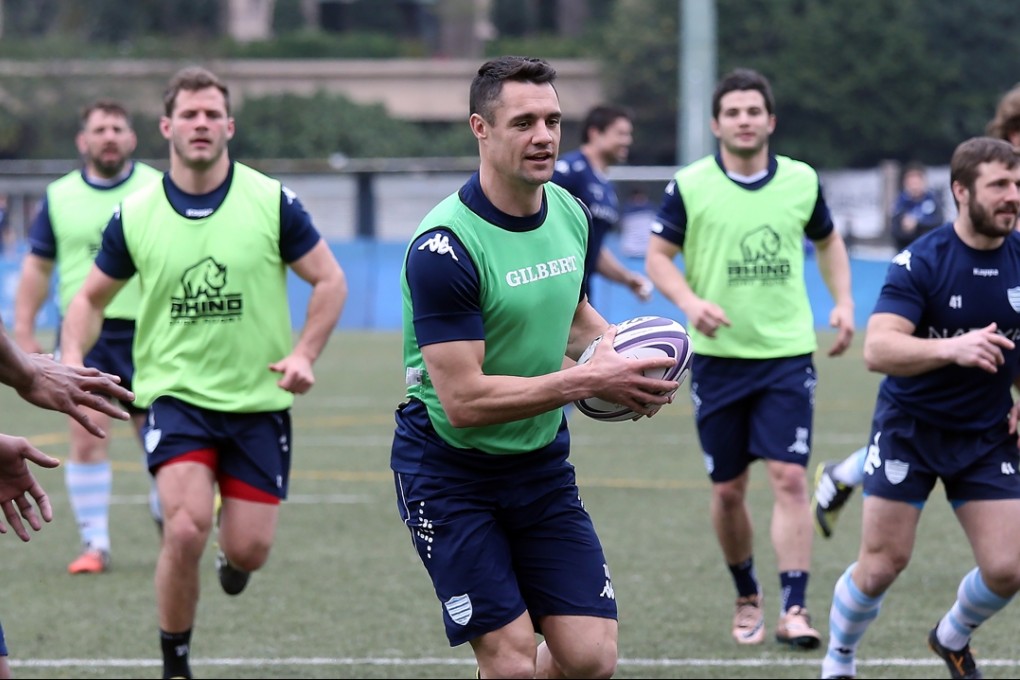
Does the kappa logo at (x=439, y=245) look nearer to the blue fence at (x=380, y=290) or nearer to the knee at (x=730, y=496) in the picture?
the knee at (x=730, y=496)

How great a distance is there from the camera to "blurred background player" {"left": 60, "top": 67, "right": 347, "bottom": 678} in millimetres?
6770

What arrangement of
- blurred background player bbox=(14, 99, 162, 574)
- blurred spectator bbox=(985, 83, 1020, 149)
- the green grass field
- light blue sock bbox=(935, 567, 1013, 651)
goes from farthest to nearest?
blurred background player bbox=(14, 99, 162, 574), blurred spectator bbox=(985, 83, 1020, 149), the green grass field, light blue sock bbox=(935, 567, 1013, 651)

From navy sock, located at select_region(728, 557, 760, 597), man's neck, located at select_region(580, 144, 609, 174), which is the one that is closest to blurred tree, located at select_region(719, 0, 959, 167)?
man's neck, located at select_region(580, 144, 609, 174)

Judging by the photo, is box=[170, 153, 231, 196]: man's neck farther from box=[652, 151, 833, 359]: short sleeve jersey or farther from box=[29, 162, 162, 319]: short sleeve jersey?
box=[29, 162, 162, 319]: short sleeve jersey

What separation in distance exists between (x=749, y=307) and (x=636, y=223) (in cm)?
1708

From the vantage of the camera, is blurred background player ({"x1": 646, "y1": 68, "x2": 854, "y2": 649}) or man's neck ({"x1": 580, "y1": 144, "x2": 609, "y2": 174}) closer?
blurred background player ({"x1": 646, "y1": 68, "x2": 854, "y2": 649})

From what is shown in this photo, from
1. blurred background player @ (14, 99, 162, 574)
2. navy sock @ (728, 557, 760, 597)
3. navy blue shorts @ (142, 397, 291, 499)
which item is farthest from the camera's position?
blurred background player @ (14, 99, 162, 574)

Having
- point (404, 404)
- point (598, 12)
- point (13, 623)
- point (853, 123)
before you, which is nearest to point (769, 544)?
point (13, 623)

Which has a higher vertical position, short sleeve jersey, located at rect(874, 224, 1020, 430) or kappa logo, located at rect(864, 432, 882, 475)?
short sleeve jersey, located at rect(874, 224, 1020, 430)

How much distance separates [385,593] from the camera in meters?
8.67

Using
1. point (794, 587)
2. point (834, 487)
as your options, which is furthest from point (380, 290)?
point (794, 587)

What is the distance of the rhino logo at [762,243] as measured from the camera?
7949mm

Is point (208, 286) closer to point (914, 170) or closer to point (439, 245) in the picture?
point (439, 245)

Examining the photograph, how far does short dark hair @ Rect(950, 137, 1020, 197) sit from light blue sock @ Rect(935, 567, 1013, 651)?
1.48 meters
